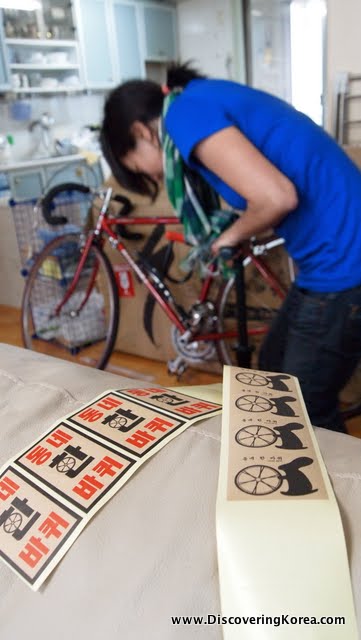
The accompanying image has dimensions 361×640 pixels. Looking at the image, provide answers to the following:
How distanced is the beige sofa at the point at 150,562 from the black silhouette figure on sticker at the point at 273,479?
3 cm

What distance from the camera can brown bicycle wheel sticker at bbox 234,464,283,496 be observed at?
411 mm

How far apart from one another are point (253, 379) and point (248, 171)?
0.55 metres

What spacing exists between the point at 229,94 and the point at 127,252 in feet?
3.67

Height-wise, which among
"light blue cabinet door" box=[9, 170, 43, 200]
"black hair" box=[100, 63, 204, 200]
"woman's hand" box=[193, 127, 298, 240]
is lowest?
"light blue cabinet door" box=[9, 170, 43, 200]

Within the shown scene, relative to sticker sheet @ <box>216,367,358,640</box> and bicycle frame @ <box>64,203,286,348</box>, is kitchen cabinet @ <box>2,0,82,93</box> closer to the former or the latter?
bicycle frame @ <box>64,203,286,348</box>

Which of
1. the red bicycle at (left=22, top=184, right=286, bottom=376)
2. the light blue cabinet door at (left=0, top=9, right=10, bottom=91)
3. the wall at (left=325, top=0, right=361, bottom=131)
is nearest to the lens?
the red bicycle at (left=22, top=184, right=286, bottom=376)

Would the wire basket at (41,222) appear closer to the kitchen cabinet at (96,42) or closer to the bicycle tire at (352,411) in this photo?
the bicycle tire at (352,411)

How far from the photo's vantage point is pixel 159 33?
528 centimetres

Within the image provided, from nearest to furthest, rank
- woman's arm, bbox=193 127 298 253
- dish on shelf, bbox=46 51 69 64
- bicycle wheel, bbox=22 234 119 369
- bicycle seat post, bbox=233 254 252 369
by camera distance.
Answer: woman's arm, bbox=193 127 298 253, bicycle seat post, bbox=233 254 252 369, bicycle wheel, bbox=22 234 119 369, dish on shelf, bbox=46 51 69 64

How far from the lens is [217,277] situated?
2.00m

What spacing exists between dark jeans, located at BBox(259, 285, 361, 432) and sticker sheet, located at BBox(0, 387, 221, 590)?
24.3 inches

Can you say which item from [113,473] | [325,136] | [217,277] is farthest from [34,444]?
[217,277]

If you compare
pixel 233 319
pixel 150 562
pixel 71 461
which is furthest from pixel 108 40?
pixel 150 562

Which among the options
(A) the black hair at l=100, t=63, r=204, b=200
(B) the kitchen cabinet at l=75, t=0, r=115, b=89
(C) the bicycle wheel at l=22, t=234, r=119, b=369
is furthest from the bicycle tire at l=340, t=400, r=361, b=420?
(B) the kitchen cabinet at l=75, t=0, r=115, b=89
